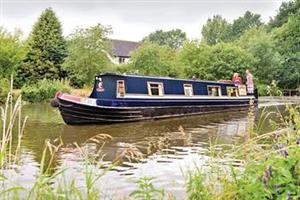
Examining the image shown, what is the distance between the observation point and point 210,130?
13336 millimetres

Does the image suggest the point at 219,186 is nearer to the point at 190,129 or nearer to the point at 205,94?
the point at 190,129

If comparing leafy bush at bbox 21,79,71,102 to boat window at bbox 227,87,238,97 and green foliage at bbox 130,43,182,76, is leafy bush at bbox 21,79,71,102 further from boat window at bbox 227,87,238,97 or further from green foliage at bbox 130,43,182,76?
boat window at bbox 227,87,238,97

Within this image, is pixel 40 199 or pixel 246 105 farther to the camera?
pixel 246 105

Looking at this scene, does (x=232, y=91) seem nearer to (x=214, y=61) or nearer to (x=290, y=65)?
(x=214, y=61)

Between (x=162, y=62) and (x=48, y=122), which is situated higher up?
(x=162, y=62)

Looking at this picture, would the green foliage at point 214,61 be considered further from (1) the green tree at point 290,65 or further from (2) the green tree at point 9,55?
(2) the green tree at point 9,55

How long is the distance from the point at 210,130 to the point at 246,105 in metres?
9.66

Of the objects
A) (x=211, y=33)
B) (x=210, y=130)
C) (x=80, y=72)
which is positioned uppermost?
(x=211, y=33)

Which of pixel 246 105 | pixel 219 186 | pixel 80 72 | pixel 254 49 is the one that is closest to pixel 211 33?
pixel 254 49

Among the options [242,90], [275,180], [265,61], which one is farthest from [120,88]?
[265,61]

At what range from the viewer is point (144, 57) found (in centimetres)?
3562

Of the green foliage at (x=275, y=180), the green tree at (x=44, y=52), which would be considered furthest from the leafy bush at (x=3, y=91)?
the green foliage at (x=275, y=180)

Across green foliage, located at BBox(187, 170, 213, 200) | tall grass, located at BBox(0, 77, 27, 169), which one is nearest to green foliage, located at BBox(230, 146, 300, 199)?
green foliage, located at BBox(187, 170, 213, 200)

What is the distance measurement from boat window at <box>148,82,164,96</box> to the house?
40629 millimetres
